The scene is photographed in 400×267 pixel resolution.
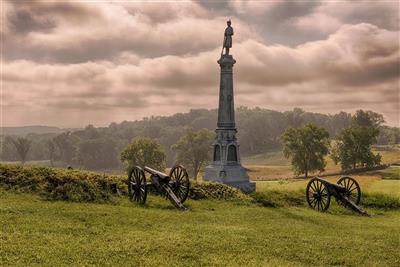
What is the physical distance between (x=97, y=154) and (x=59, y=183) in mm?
113905

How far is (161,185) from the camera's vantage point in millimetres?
16953

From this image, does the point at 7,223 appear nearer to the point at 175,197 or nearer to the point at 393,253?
the point at 175,197

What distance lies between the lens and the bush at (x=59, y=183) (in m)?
15.5

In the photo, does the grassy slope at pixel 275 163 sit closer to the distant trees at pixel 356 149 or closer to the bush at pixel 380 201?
the distant trees at pixel 356 149

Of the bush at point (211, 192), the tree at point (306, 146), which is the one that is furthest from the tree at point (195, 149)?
the bush at point (211, 192)

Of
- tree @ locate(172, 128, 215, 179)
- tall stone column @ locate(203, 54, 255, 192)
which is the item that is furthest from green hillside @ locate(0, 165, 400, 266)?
tree @ locate(172, 128, 215, 179)

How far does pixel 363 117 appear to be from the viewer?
96.4 meters

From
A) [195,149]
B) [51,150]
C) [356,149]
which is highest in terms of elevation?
[356,149]

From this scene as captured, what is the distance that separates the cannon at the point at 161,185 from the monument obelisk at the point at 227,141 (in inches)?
566

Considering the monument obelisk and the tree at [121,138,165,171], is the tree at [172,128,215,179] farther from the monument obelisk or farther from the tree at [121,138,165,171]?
Answer: the monument obelisk

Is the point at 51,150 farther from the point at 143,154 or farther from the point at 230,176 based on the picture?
the point at 230,176

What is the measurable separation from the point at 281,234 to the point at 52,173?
10482 millimetres

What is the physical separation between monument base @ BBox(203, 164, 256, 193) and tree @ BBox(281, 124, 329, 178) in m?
34.1

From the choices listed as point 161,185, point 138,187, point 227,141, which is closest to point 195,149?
point 227,141
